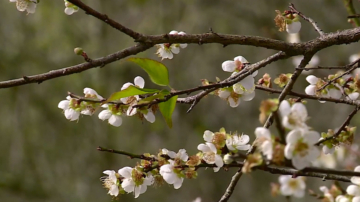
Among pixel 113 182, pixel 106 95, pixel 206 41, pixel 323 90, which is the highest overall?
pixel 206 41

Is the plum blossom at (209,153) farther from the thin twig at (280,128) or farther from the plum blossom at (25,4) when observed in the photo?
the plum blossom at (25,4)

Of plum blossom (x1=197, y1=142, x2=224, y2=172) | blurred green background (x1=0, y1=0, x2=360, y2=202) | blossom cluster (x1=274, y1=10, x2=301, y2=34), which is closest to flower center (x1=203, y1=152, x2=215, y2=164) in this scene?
plum blossom (x1=197, y1=142, x2=224, y2=172)

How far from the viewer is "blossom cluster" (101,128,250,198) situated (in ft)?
1.44

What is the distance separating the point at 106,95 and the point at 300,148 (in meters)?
1.34

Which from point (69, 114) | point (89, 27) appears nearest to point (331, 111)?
point (89, 27)

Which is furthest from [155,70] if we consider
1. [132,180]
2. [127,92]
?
[132,180]

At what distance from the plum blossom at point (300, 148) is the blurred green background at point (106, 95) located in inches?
44.7

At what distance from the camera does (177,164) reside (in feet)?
1.49

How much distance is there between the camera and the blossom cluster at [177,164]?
17.2 inches

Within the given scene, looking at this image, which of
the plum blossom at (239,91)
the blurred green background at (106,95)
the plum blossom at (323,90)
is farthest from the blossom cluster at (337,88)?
the blurred green background at (106,95)

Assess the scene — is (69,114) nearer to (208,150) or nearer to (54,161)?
(208,150)

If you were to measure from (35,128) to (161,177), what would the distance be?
124 centimetres

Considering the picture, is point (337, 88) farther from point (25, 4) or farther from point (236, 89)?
point (25, 4)

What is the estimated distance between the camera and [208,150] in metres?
0.44
